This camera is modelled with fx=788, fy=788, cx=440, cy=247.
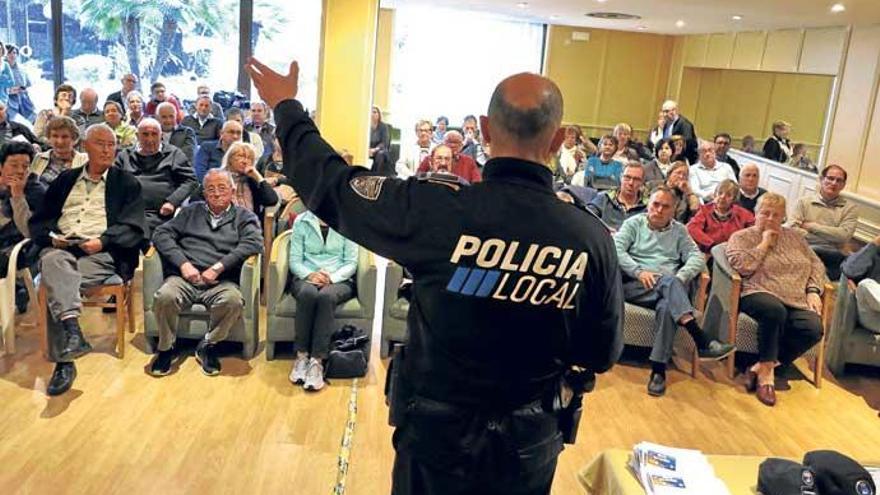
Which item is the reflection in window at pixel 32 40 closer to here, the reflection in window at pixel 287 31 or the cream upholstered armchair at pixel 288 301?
the reflection in window at pixel 287 31

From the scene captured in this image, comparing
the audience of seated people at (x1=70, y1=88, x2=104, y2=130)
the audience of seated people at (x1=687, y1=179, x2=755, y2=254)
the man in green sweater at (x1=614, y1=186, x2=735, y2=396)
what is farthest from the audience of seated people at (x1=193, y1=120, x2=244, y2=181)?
the audience of seated people at (x1=687, y1=179, x2=755, y2=254)

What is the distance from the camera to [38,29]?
954 centimetres

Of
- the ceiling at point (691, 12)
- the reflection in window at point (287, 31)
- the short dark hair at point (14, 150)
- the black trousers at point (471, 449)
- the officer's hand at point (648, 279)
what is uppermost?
the ceiling at point (691, 12)

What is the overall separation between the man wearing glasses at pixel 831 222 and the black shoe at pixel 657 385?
1945 mm

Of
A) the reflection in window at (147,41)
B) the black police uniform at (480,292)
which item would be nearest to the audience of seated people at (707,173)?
the black police uniform at (480,292)

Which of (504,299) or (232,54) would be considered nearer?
(504,299)

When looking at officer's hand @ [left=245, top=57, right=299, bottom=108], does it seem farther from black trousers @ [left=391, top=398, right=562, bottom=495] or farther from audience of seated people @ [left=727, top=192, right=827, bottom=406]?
audience of seated people @ [left=727, top=192, right=827, bottom=406]

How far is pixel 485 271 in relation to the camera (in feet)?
4.69

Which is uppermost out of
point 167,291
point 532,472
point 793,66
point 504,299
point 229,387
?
point 793,66

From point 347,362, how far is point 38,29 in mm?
7646

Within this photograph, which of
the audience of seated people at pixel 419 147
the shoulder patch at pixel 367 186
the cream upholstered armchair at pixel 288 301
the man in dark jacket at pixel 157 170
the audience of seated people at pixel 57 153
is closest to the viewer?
the shoulder patch at pixel 367 186

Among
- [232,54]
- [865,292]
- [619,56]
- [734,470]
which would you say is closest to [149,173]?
[734,470]

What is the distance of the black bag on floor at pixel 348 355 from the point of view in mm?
4168

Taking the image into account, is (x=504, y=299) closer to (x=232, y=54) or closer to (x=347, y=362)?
(x=347, y=362)
